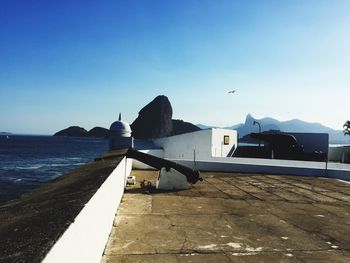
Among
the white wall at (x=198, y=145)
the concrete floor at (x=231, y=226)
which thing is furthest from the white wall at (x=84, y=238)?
the white wall at (x=198, y=145)

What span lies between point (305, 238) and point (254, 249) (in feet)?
4.26

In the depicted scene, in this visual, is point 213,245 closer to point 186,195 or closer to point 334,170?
point 186,195

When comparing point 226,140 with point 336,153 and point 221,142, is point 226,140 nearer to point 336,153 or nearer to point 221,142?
point 221,142

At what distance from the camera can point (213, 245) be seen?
5.39 m

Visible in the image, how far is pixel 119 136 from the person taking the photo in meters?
18.6

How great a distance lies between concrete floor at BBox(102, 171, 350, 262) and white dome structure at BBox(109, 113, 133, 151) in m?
7.92

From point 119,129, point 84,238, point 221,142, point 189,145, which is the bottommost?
point 84,238

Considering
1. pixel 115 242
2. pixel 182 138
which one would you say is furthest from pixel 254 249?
pixel 182 138

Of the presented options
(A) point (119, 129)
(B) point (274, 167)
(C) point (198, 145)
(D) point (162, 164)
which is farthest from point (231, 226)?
(C) point (198, 145)

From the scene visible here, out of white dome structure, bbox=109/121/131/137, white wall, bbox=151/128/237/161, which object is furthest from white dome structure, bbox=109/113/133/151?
white wall, bbox=151/128/237/161

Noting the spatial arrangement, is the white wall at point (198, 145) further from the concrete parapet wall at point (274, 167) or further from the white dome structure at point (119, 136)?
the white dome structure at point (119, 136)

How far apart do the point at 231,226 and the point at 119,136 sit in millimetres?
12894

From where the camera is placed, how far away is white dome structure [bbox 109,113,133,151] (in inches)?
724

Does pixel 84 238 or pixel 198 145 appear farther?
pixel 198 145
